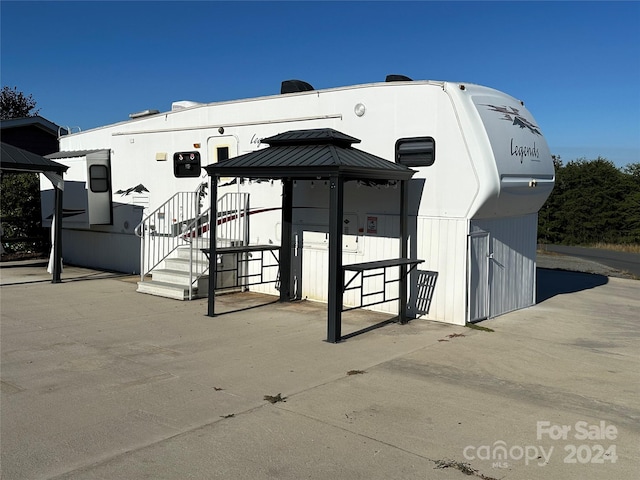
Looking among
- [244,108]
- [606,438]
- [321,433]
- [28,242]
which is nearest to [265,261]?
[244,108]

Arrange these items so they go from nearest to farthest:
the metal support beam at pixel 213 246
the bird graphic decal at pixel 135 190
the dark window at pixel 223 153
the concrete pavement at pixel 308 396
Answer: the concrete pavement at pixel 308 396 < the metal support beam at pixel 213 246 < the dark window at pixel 223 153 < the bird graphic decal at pixel 135 190

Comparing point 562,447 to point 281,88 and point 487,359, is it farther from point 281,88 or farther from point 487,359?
point 281,88

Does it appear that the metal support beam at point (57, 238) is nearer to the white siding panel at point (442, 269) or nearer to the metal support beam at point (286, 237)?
the metal support beam at point (286, 237)

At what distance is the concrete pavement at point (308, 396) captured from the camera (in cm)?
409

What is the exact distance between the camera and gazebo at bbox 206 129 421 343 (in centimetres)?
727

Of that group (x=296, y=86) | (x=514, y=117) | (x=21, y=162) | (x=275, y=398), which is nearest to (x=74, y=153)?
(x=21, y=162)

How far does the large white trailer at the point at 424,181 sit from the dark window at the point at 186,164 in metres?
0.02

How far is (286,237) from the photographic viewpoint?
32.7 ft

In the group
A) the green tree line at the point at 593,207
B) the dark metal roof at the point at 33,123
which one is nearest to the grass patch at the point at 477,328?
the dark metal roof at the point at 33,123

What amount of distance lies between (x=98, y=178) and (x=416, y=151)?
25.4 feet

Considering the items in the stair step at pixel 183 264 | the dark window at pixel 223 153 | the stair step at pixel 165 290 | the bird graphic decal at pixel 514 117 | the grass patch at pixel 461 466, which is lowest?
the grass patch at pixel 461 466

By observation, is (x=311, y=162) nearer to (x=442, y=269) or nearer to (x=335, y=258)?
(x=335, y=258)

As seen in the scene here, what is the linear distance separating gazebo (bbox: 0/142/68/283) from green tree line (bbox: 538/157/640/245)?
26.6m

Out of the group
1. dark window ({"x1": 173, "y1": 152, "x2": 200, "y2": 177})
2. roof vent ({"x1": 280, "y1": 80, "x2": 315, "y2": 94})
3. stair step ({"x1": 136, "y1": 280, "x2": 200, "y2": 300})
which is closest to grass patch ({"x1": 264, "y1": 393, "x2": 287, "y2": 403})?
stair step ({"x1": 136, "y1": 280, "x2": 200, "y2": 300})
